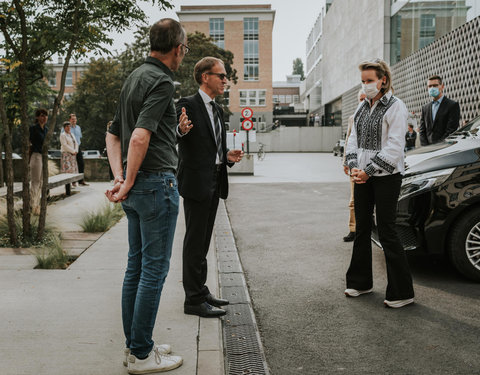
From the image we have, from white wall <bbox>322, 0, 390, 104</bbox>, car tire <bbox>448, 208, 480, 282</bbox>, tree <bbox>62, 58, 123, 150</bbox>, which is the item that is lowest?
car tire <bbox>448, 208, 480, 282</bbox>

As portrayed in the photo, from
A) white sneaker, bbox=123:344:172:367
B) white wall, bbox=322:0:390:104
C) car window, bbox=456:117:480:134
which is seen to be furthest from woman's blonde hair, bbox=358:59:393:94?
white wall, bbox=322:0:390:104

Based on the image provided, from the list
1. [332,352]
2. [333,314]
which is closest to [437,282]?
[333,314]

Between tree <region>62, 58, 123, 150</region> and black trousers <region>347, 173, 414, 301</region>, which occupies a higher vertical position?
tree <region>62, 58, 123, 150</region>

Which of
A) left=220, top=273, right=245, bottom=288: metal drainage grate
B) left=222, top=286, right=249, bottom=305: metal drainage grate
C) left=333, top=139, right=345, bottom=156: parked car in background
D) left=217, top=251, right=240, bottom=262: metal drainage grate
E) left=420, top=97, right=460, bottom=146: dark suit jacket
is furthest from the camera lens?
left=333, top=139, right=345, bottom=156: parked car in background

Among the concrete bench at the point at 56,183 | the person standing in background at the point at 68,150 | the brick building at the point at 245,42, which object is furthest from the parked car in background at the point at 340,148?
the brick building at the point at 245,42

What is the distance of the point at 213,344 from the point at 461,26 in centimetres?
1712

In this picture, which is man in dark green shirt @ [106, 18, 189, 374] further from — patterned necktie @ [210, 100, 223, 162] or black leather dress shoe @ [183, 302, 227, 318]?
patterned necktie @ [210, 100, 223, 162]

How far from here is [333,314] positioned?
162 inches

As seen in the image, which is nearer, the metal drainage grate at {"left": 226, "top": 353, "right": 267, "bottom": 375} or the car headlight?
the metal drainage grate at {"left": 226, "top": 353, "right": 267, "bottom": 375}

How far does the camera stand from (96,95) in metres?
46.4

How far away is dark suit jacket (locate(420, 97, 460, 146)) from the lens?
25.0ft

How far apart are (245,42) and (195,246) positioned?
67.0 metres

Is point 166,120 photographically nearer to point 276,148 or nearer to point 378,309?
point 378,309

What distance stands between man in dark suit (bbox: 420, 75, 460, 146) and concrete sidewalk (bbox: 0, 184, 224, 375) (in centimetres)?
436
